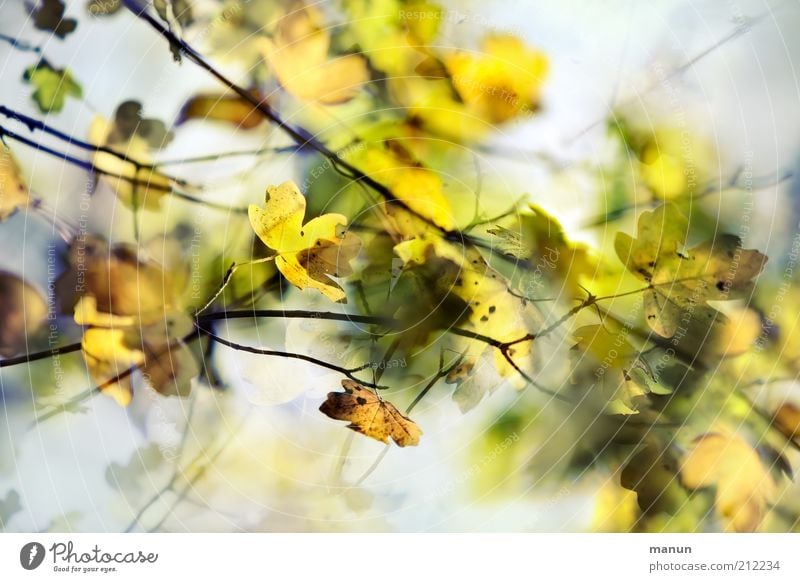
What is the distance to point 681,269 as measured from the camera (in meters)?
0.51

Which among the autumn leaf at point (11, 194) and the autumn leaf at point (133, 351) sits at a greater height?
the autumn leaf at point (11, 194)

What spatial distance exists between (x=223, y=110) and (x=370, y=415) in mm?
249

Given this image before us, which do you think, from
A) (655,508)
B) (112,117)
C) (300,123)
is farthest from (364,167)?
(655,508)

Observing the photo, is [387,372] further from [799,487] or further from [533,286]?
[799,487]

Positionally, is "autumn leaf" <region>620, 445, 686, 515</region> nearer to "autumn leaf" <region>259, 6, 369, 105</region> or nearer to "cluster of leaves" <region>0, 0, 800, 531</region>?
"cluster of leaves" <region>0, 0, 800, 531</region>

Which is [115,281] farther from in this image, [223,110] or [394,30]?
[394,30]

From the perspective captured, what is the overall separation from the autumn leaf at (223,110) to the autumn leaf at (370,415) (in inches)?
8.0

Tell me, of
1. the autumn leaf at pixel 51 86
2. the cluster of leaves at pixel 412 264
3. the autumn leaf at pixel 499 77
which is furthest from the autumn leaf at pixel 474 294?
the autumn leaf at pixel 51 86

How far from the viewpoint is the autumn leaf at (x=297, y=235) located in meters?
0.49

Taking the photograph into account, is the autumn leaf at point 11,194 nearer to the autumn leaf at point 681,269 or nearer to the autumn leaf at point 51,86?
the autumn leaf at point 51,86

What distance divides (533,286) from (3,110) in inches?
16.1

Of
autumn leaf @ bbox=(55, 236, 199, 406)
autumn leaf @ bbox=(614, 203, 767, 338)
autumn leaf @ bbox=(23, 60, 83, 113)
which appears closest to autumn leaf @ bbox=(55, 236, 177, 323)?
autumn leaf @ bbox=(55, 236, 199, 406)

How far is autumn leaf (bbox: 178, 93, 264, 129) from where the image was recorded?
49 centimetres

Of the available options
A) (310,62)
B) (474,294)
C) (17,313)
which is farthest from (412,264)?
(17,313)
